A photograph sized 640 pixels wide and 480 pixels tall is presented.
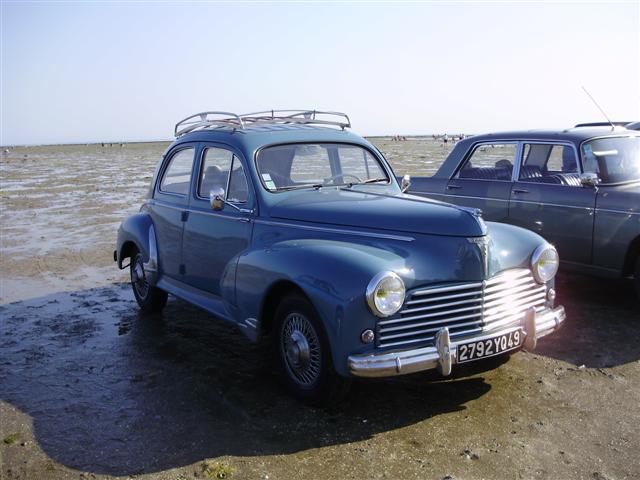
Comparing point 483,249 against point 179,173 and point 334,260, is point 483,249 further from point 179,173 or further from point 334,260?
point 179,173

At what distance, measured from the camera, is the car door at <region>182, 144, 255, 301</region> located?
5012 millimetres

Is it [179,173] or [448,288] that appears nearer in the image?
[448,288]

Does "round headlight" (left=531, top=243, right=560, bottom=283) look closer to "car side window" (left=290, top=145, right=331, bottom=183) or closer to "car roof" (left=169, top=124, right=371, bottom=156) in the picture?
"car side window" (left=290, top=145, right=331, bottom=183)

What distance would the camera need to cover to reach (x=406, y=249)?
4074mm

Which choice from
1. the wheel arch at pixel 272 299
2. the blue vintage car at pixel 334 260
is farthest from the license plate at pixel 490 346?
the wheel arch at pixel 272 299

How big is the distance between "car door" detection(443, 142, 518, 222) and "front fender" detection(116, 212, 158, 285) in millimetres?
3383

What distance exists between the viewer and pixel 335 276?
3.82 meters

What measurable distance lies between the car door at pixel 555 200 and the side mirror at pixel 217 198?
3.34 meters

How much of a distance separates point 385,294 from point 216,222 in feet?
6.74

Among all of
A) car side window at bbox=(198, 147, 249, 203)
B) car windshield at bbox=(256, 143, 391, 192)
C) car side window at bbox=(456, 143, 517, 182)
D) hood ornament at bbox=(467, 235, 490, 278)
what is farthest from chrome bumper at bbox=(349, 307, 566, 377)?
car side window at bbox=(456, 143, 517, 182)

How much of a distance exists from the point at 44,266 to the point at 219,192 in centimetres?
482

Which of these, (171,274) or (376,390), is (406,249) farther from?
(171,274)

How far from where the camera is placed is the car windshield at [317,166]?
514cm

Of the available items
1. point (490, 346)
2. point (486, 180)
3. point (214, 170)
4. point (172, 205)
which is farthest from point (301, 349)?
point (486, 180)
